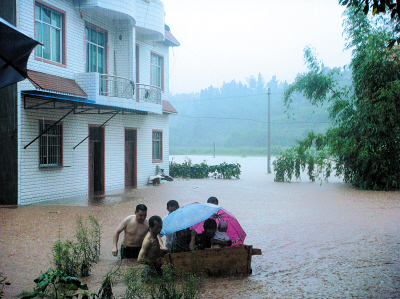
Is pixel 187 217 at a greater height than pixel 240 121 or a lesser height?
lesser

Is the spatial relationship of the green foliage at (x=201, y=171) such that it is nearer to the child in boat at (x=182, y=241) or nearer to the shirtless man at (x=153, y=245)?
the child in boat at (x=182, y=241)

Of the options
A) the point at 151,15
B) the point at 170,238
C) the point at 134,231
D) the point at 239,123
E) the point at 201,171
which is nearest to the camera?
the point at 170,238

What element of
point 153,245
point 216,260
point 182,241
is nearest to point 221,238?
point 216,260

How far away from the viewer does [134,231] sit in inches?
297

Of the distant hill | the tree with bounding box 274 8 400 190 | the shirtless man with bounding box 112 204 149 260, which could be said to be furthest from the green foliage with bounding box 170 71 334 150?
the shirtless man with bounding box 112 204 149 260

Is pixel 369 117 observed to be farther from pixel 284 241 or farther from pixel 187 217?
pixel 187 217

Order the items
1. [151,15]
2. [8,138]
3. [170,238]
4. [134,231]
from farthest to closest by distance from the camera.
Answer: [151,15], [8,138], [134,231], [170,238]

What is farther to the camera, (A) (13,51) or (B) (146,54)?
(B) (146,54)

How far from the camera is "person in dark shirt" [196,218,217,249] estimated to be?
698 centimetres

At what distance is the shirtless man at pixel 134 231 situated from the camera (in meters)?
7.53

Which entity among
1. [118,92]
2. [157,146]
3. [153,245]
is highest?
[118,92]

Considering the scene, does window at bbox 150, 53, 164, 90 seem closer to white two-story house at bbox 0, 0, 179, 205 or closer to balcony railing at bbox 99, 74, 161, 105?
white two-story house at bbox 0, 0, 179, 205

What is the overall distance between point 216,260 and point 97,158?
548 inches

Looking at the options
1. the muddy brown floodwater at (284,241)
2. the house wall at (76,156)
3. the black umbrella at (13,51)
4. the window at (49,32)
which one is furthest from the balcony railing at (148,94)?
the black umbrella at (13,51)
